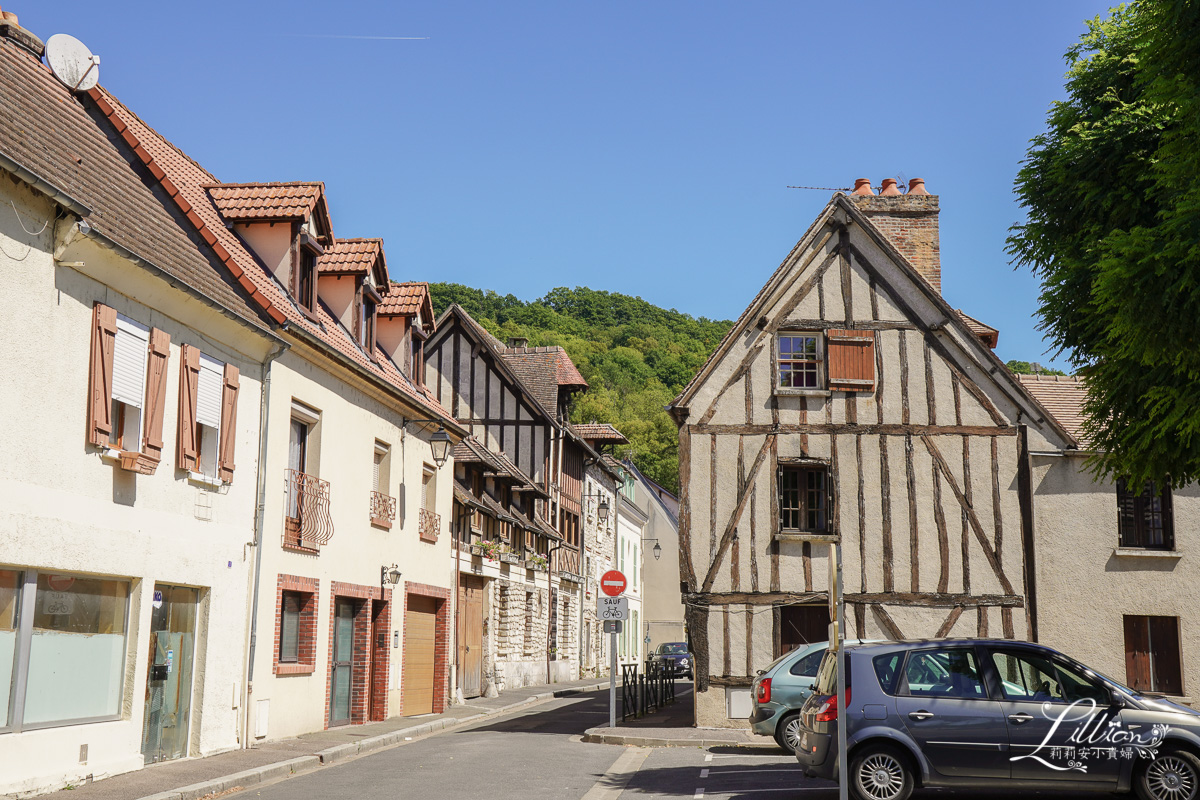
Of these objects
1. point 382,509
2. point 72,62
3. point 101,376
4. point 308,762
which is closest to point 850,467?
point 382,509

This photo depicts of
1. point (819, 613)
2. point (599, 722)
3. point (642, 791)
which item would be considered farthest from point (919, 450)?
point (642, 791)

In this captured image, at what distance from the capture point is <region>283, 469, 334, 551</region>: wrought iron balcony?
1562 centimetres

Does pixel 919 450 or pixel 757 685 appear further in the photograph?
pixel 919 450

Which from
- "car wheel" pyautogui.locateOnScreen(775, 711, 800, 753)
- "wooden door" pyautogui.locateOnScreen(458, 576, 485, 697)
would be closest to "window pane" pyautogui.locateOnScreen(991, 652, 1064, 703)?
"car wheel" pyautogui.locateOnScreen(775, 711, 800, 753)

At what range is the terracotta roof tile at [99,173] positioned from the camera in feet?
38.5

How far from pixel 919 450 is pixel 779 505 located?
250 centimetres

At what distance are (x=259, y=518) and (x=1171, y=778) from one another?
35.1ft

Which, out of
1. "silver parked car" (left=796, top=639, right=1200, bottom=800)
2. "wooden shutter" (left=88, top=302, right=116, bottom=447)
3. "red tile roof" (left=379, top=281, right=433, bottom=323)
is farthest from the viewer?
"red tile roof" (left=379, top=281, right=433, bottom=323)

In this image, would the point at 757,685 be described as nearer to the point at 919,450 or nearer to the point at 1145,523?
the point at 919,450

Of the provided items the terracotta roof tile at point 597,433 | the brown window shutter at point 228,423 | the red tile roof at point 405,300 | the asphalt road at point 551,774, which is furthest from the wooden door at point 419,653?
the terracotta roof tile at point 597,433

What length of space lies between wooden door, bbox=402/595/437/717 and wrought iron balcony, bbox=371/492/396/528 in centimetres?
222

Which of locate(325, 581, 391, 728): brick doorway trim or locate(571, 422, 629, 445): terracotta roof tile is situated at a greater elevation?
locate(571, 422, 629, 445): terracotta roof tile

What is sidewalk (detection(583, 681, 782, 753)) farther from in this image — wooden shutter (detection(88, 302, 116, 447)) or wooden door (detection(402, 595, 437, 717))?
wooden shutter (detection(88, 302, 116, 447))

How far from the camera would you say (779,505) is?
61.7 ft
